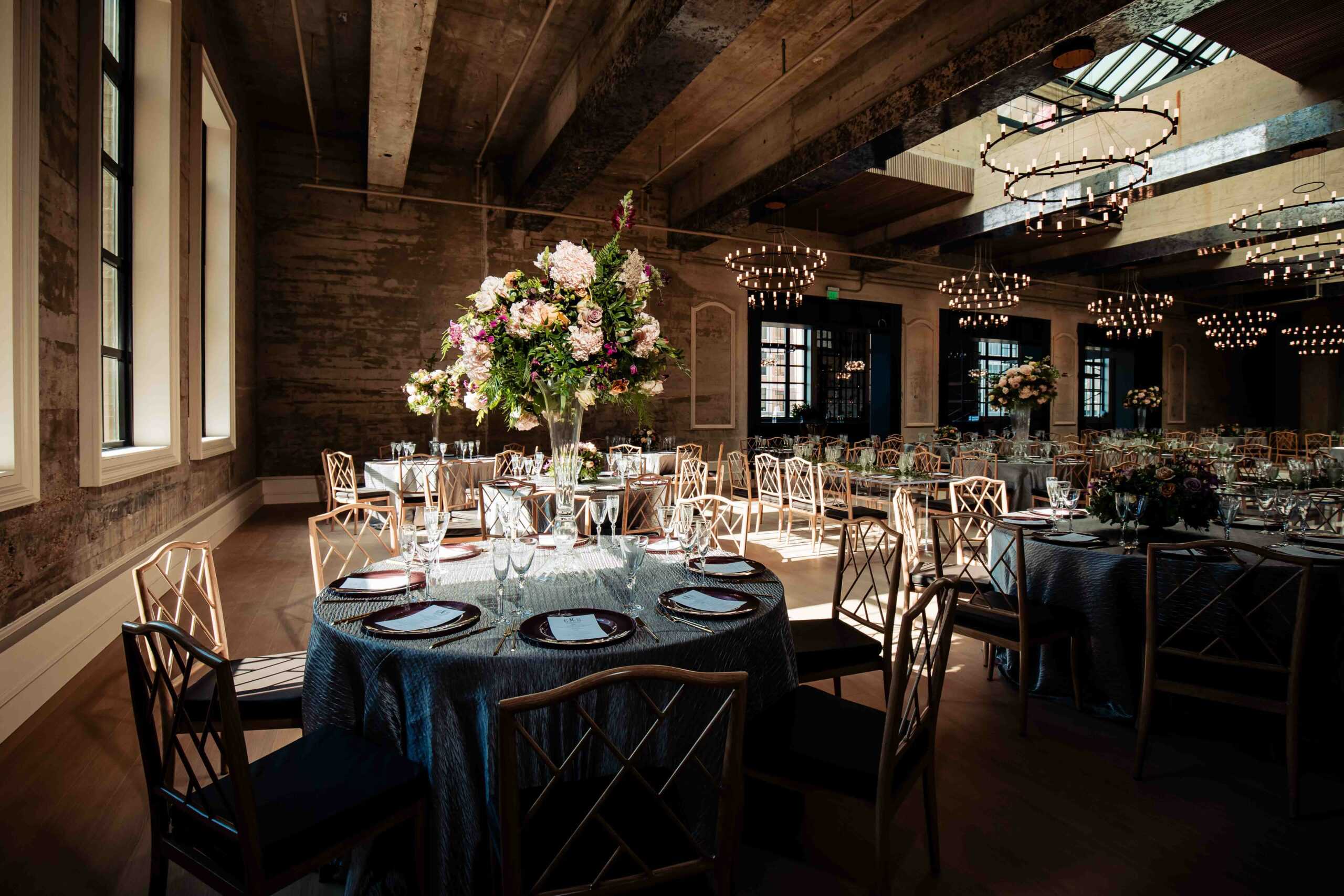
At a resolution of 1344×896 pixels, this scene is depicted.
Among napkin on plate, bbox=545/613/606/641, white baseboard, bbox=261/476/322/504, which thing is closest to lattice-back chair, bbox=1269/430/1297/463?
napkin on plate, bbox=545/613/606/641

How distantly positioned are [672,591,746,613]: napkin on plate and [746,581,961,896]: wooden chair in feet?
0.97

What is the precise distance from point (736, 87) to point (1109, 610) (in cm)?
687

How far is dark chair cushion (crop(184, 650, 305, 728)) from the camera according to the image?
195 centimetres

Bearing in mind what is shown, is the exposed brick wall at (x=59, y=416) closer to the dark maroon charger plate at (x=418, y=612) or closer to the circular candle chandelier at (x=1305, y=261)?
the dark maroon charger plate at (x=418, y=612)

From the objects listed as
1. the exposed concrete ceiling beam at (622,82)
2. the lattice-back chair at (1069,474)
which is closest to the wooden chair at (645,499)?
the exposed concrete ceiling beam at (622,82)

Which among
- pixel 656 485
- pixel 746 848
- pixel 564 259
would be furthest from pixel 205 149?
pixel 746 848

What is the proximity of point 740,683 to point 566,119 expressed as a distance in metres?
7.15

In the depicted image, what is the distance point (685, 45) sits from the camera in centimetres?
507

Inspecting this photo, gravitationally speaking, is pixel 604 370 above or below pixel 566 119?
below

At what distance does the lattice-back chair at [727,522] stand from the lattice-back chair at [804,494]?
0.51 m

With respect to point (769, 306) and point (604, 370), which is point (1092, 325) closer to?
point (769, 306)

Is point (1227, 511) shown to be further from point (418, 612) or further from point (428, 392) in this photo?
point (428, 392)

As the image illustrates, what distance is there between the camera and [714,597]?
2.07 meters

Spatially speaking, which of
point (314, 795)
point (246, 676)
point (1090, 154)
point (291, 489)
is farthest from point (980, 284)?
point (314, 795)
